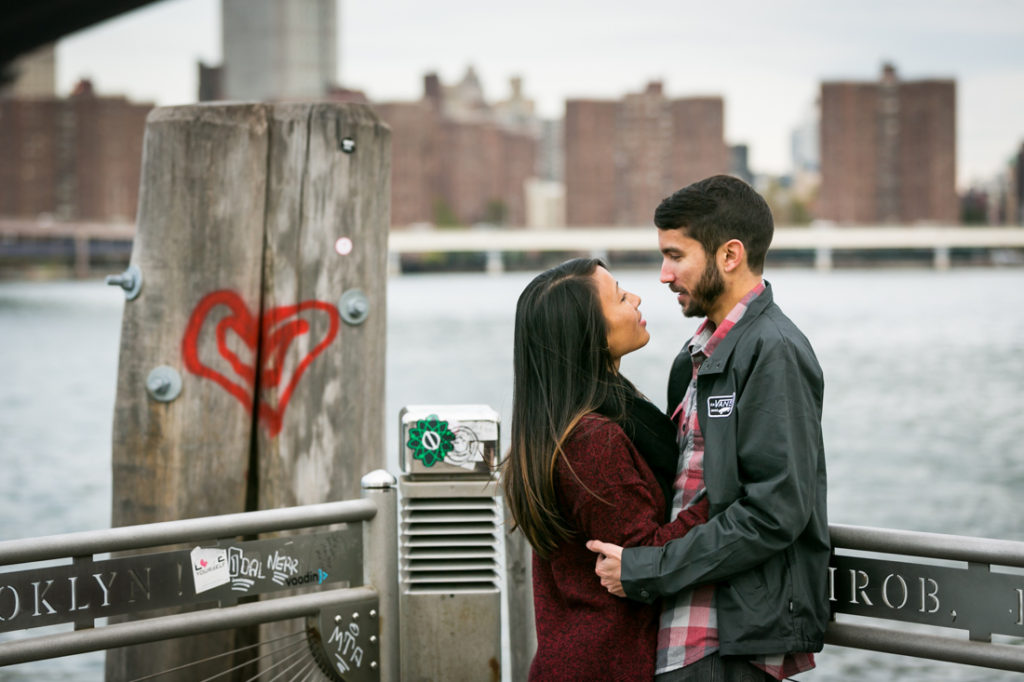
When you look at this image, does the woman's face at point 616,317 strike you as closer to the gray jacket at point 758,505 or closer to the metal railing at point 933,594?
the gray jacket at point 758,505

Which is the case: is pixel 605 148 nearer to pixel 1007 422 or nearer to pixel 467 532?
pixel 1007 422

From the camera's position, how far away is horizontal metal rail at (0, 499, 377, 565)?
9.23 feet

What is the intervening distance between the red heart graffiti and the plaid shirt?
1.80 m

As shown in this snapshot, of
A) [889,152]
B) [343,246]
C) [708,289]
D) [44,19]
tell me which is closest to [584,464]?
[708,289]

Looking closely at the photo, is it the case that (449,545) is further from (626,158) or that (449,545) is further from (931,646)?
(626,158)

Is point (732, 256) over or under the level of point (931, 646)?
over

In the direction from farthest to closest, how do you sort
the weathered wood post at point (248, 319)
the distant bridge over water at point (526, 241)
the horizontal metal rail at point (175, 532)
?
the distant bridge over water at point (526, 241) < the weathered wood post at point (248, 319) < the horizontal metal rail at point (175, 532)

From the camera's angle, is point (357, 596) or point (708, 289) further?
point (357, 596)

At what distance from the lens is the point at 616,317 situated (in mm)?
2623

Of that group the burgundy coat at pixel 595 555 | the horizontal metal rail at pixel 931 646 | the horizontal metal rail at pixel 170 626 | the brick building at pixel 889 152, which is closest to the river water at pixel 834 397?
the horizontal metal rail at pixel 170 626

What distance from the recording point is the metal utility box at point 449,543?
348 centimetres

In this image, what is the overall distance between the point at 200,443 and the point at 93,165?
140374mm

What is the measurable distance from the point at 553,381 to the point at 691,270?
1.27 ft

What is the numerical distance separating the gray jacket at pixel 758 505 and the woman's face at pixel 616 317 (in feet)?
0.63
